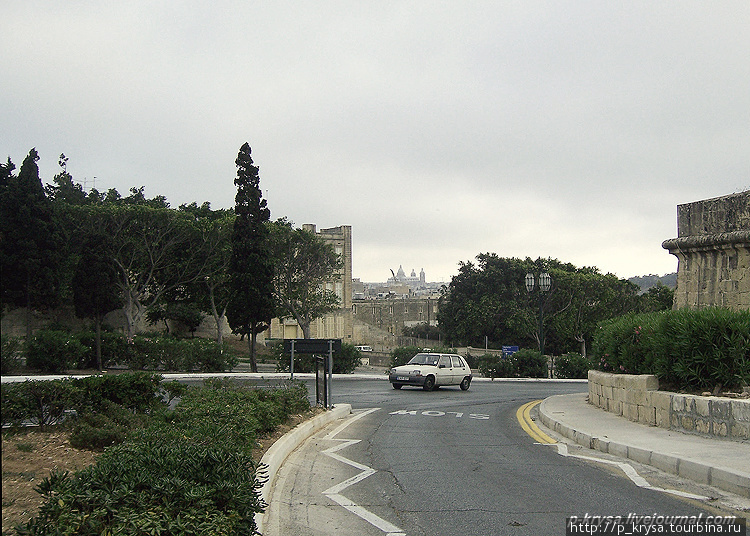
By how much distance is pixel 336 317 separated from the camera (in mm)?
84812

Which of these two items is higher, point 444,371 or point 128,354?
point 128,354

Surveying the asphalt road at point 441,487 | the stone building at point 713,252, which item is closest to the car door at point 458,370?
the stone building at point 713,252

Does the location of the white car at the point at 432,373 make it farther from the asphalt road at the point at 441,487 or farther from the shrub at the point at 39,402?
the shrub at the point at 39,402

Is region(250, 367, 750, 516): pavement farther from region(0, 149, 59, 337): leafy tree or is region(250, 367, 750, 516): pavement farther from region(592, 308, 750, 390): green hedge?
region(0, 149, 59, 337): leafy tree

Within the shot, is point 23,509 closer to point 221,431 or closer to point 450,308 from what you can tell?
point 221,431

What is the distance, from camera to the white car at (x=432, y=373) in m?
26.2

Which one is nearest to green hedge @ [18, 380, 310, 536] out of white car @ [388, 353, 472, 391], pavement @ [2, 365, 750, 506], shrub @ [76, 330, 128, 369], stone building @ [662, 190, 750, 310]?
pavement @ [2, 365, 750, 506]

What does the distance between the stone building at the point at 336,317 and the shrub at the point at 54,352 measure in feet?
164

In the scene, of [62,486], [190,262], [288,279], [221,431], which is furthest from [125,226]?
[62,486]

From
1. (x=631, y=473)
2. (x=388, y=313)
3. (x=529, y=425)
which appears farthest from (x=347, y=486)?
(x=388, y=313)

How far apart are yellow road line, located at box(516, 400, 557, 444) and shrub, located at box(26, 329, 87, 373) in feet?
55.1

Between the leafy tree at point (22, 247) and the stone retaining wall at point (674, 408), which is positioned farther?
the stone retaining wall at point (674, 408)

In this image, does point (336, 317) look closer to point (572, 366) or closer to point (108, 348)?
point (572, 366)

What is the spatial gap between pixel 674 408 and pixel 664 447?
2.30 meters
